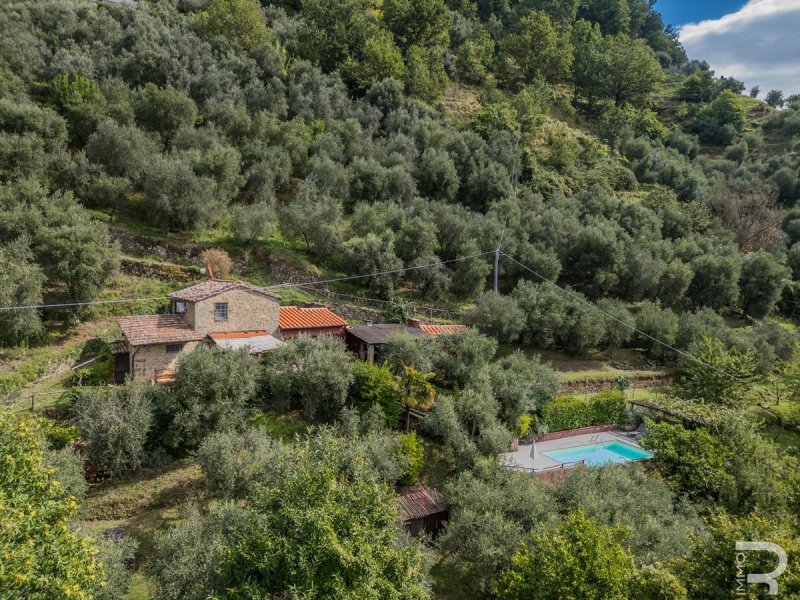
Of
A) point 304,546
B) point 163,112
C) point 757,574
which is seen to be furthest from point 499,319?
point 163,112

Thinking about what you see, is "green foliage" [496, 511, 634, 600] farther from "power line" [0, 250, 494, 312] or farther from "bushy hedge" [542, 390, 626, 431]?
"power line" [0, 250, 494, 312]

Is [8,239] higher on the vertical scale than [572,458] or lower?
higher

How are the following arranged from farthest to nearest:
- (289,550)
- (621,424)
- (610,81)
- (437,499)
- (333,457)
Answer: (610,81) < (621,424) < (437,499) < (333,457) < (289,550)

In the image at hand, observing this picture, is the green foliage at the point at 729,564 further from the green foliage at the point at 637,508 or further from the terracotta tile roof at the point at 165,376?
the terracotta tile roof at the point at 165,376

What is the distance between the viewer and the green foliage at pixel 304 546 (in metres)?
10.3

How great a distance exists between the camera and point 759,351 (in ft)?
123

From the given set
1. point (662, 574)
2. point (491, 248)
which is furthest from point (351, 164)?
point (662, 574)

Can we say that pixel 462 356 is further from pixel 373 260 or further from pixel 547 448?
pixel 373 260

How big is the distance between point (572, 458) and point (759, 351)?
22.7m

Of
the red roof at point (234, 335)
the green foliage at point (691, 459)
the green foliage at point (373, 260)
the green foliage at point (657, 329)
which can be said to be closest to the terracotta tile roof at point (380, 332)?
the green foliage at point (373, 260)

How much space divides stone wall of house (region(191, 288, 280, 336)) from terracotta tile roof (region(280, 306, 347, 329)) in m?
1.04

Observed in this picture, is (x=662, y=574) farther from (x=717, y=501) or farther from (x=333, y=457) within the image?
(x=717, y=501)

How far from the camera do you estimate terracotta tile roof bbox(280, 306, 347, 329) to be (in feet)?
89.4

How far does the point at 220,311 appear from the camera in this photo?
24.7 metres
